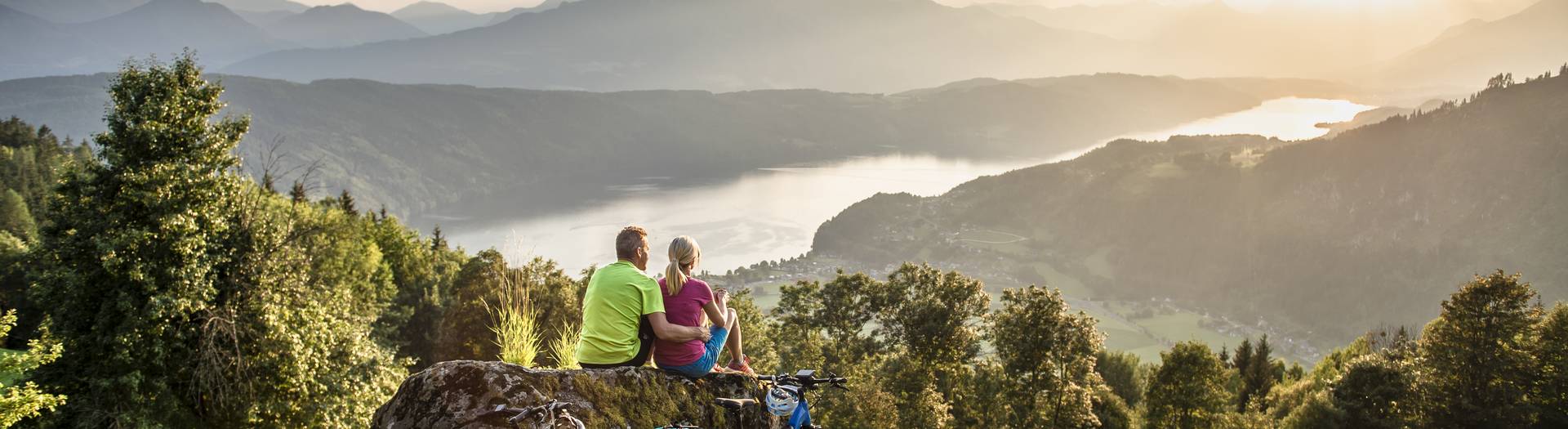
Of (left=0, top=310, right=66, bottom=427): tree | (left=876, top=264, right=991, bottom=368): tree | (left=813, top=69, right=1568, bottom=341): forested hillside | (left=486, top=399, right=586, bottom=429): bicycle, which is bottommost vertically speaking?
(left=813, top=69, right=1568, bottom=341): forested hillside

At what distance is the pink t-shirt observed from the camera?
16.6 ft

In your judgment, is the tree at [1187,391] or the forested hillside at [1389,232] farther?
the forested hillside at [1389,232]

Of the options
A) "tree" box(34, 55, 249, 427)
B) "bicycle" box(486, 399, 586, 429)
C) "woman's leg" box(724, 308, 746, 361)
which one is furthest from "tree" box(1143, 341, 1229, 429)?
"tree" box(34, 55, 249, 427)

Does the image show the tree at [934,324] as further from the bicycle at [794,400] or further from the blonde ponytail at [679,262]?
the bicycle at [794,400]

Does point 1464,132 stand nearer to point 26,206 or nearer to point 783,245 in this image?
point 783,245

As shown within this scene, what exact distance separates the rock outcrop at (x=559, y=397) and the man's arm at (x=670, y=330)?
254mm

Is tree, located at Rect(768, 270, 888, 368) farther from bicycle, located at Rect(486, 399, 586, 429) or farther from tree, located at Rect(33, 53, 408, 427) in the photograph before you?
bicycle, located at Rect(486, 399, 586, 429)

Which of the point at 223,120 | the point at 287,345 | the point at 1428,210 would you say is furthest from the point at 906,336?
the point at 1428,210

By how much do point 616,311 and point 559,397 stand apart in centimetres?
102

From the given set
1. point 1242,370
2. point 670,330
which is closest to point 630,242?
point 670,330

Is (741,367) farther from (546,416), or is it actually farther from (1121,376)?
(1121,376)

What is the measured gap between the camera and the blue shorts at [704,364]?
5.02m

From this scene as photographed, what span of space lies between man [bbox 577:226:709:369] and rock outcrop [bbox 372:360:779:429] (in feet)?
1.43

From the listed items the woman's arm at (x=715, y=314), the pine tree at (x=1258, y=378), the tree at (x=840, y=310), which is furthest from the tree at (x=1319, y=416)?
the woman's arm at (x=715, y=314)
